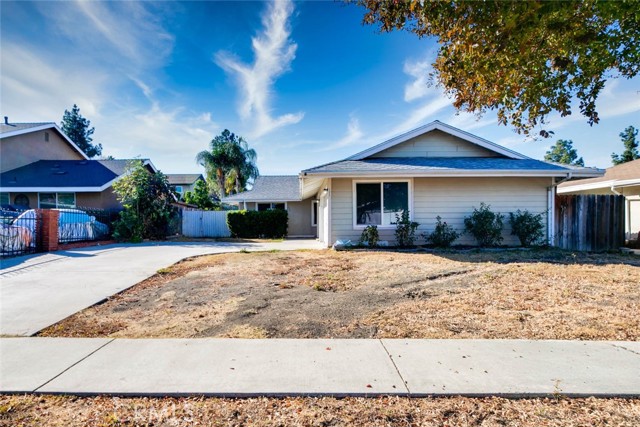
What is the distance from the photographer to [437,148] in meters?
13.0

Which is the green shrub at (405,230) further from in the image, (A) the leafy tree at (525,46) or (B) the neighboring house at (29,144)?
(B) the neighboring house at (29,144)

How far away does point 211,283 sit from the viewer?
6.47 m

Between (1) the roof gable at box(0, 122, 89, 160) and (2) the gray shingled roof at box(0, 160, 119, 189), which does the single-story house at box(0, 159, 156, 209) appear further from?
(1) the roof gable at box(0, 122, 89, 160)

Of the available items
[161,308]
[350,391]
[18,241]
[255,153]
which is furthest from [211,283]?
[255,153]

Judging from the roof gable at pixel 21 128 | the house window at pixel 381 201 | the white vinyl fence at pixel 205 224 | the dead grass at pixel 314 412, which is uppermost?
A: the roof gable at pixel 21 128

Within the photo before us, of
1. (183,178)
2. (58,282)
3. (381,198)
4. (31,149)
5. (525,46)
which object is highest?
(183,178)

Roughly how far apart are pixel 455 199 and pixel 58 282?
1161 centimetres

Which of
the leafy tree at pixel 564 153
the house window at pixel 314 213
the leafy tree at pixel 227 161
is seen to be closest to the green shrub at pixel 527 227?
the house window at pixel 314 213

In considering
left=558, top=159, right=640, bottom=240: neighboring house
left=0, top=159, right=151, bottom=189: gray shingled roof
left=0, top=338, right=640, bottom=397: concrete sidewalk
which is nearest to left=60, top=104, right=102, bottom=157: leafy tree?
left=0, top=159, right=151, bottom=189: gray shingled roof

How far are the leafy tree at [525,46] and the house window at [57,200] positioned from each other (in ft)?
65.4

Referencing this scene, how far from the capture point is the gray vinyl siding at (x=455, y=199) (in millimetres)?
11703

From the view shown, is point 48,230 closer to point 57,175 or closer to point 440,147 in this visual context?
point 57,175

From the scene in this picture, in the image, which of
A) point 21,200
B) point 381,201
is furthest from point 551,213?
point 21,200

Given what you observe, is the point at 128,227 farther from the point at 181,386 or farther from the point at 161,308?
the point at 181,386
